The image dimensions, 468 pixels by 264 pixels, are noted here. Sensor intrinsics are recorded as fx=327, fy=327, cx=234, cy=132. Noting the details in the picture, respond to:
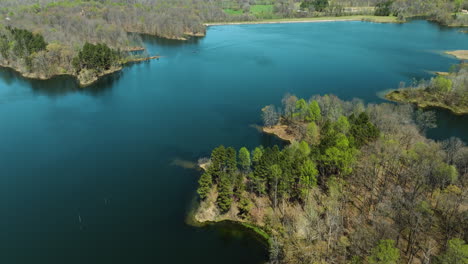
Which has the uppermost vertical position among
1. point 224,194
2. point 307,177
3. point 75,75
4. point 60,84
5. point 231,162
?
point 75,75

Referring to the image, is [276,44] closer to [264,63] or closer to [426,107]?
[264,63]

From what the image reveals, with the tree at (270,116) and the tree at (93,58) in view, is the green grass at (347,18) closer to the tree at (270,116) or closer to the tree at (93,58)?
the tree at (93,58)

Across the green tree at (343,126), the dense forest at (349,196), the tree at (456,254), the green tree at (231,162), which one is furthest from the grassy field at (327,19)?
the tree at (456,254)

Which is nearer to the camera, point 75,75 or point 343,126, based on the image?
point 343,126

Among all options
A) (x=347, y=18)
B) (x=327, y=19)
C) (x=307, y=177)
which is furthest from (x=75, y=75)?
(x=347, y=18)

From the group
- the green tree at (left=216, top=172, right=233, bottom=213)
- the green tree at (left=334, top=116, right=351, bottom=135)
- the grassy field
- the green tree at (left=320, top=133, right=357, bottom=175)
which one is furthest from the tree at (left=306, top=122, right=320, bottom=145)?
the grassy field

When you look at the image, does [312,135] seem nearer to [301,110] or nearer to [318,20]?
[301,110]

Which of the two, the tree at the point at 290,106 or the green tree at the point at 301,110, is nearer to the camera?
the green tree at the point at 301,110

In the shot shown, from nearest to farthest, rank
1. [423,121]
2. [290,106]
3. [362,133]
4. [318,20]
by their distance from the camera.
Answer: [362,133]
[423,121]
[290,106]
[318,20]
